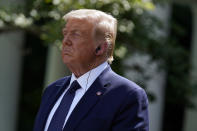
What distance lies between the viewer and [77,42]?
3219 mm

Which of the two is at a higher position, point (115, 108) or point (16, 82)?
point (115, 108)

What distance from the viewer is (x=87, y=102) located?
316 centimetres

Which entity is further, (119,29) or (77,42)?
(119,29)

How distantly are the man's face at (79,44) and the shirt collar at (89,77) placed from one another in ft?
0.24

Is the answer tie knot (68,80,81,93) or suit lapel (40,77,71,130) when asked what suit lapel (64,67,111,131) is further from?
suit lapel (40,77,71,130)

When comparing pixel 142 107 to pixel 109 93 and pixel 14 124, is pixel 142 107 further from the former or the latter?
pixel 14 124

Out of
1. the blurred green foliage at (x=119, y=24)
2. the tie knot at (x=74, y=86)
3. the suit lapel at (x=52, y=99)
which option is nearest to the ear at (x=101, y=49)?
the tie knot at (x=74, y=86)

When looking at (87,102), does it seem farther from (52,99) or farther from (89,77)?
(52,99)

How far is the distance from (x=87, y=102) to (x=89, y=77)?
19 centimetres

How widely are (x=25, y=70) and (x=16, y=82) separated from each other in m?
3.47

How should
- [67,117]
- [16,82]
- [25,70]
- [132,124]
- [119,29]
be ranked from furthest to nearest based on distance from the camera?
[25,70], [16,82], [119,29], [67,117], [132,124]

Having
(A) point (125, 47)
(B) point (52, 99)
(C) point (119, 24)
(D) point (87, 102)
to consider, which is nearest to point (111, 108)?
(D) point (87, 102)

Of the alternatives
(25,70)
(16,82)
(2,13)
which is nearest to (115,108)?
(2,13)

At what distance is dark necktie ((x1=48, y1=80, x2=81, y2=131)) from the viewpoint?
3.22 metres
